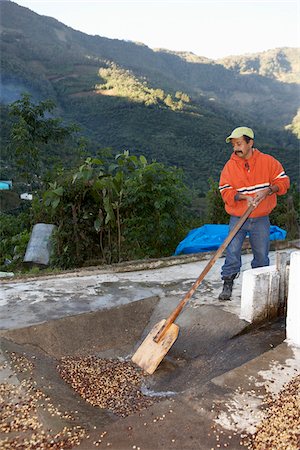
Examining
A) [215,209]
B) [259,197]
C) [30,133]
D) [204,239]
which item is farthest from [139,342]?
[30,133]

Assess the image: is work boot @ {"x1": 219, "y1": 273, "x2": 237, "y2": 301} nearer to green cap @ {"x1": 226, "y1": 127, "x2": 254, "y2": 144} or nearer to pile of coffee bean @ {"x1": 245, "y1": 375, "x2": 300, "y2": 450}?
green cap @ {"x1": 226, "y1": 127, "x2": 254, "y2": 144}

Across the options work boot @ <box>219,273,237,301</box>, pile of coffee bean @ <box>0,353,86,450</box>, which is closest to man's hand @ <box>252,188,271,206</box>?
work boot @ <box>219,273,237,301</box>

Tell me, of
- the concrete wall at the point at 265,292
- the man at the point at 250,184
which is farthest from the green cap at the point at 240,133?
the concrete wall at the point at 265,292

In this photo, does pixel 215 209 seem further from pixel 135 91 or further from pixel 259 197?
pixel 135 91

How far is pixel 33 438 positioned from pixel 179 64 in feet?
337

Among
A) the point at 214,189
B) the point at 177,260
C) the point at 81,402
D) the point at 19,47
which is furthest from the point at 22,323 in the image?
the point at 19,47

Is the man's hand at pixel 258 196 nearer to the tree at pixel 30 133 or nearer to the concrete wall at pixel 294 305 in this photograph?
the concrete wall at pixel 294 305

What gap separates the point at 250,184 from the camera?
4.01m

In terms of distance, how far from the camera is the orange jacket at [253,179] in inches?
157

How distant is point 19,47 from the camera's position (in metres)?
65.2

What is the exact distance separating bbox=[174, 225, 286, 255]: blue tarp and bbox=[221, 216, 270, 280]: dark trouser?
2.27 meters

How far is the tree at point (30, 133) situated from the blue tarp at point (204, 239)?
5.88m

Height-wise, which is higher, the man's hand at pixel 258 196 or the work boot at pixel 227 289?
the man's hand at pixel 258 196

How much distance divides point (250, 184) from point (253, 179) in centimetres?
5
